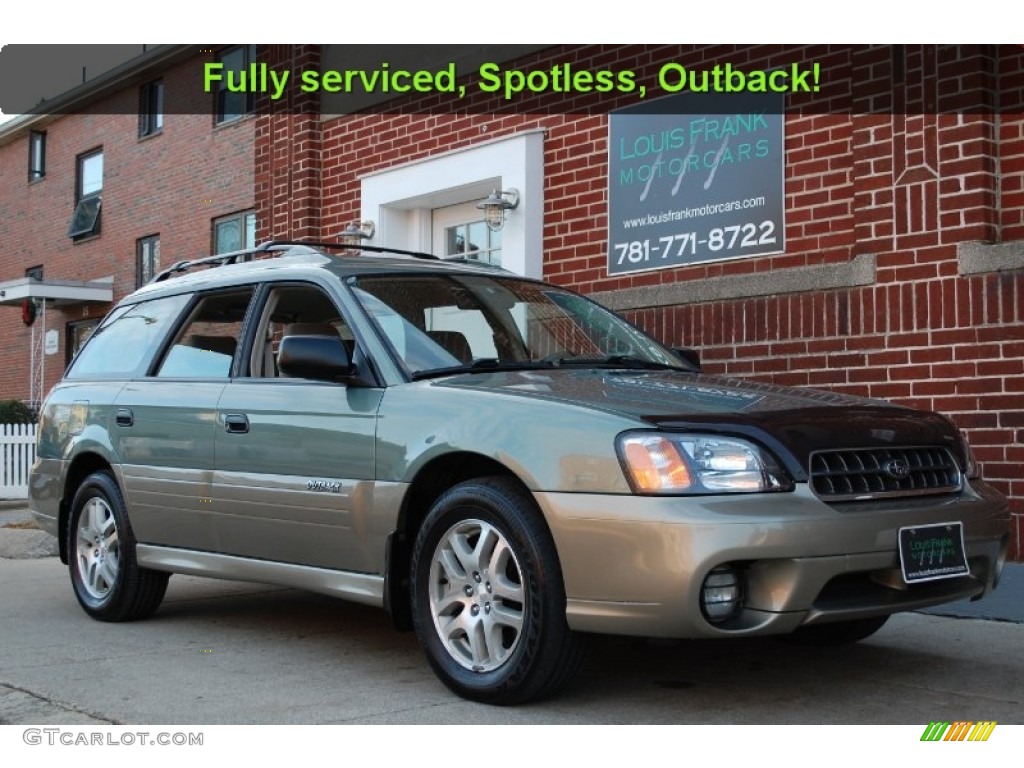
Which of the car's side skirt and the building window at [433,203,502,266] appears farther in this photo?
the building window at [433,203,502,266]

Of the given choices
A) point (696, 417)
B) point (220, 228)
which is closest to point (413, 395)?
point (696, 417)

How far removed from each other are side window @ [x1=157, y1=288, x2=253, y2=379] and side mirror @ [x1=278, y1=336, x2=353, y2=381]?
1.02 metres

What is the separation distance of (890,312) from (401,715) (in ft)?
15.3

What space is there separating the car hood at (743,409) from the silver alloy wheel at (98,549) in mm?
2419

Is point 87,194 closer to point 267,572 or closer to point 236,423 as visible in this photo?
point 236,423

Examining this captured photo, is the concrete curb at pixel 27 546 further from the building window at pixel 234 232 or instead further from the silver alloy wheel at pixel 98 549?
the building window at pixel 234 232

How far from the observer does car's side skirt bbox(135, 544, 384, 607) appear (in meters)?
4.84

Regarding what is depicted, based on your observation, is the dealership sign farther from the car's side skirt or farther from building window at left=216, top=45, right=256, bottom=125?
building window at left=216, top=45, right=256, bottom=125

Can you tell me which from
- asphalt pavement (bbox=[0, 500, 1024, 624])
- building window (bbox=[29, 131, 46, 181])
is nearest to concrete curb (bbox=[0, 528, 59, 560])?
asphalt pavement (bbox=[0, 500, 1024, 624])

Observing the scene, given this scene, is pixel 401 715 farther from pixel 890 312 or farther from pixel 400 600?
pixel 890 312

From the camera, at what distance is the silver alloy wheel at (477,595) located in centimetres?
425

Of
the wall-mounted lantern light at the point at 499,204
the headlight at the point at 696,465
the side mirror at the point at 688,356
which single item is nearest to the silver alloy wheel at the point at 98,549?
the side mirror at the point at 688,356

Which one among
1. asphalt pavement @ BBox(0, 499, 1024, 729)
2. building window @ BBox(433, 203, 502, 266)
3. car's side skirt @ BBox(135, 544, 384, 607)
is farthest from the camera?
building window @ BBox(433, 203, 502, 266)

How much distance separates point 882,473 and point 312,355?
214 cm
